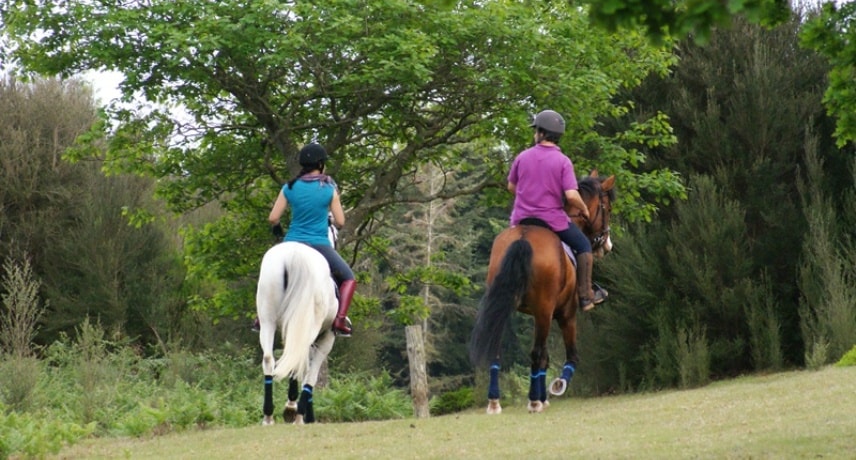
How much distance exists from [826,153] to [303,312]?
1020 centimetres

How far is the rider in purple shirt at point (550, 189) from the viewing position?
36.8 ft

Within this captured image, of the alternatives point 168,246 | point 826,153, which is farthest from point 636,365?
point 168,246

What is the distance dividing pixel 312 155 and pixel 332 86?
5.35m

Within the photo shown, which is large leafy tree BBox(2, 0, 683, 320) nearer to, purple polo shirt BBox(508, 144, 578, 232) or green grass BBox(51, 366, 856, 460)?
purple polo shirt BBox(508, 144, 578, 232)

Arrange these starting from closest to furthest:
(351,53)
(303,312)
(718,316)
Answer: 1. (303,312)
2. (351,53)
3. (718,316)

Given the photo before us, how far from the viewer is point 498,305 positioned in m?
10.6

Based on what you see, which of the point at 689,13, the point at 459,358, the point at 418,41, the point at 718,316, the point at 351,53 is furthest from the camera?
the point at 459,358

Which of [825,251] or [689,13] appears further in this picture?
[825,251]

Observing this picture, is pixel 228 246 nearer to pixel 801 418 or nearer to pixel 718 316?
pixel 718 316

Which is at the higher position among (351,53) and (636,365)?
(351,53)

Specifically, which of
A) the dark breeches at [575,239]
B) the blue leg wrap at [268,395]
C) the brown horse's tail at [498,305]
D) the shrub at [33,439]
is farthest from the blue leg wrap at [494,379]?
the shrub at [33,439]

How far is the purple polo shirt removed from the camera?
36.7 feet

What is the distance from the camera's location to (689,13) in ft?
13.1

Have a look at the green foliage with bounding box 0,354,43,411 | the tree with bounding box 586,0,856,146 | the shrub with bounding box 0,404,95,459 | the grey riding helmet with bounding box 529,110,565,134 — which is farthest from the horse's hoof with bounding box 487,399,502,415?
the green foliage with bounding box 0,354,43,411
